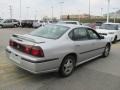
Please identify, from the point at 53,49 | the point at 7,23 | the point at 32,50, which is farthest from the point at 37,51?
the point at 7,23

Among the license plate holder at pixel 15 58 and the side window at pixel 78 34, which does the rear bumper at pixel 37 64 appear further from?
the side window at pixel 78 34

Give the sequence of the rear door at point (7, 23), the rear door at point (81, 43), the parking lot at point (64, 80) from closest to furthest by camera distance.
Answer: the parking lot at point (64, 80), the rear door at point (81, 43), the rear door at point (7, 23)

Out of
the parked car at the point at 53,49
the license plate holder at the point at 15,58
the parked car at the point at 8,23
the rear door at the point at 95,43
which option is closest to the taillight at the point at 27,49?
the parked car at the point at 53,49

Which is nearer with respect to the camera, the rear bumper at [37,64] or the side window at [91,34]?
the rear bumper at [37,64]

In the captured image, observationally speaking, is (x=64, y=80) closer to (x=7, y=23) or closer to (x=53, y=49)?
(x=53, y=49)

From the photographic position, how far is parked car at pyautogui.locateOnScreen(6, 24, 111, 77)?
156 inches

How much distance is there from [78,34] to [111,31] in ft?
22.5

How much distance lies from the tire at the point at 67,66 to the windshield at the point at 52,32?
28.2 inches

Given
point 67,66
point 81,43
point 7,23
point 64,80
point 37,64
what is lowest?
point 64,80

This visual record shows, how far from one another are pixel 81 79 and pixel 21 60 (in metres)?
1.77

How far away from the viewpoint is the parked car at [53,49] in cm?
395

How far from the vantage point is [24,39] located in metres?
4.41

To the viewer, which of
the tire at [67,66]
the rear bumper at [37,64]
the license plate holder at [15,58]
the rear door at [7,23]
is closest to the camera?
the rear bumper at [37,64]

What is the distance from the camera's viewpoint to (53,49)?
162 inches
